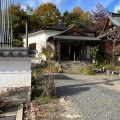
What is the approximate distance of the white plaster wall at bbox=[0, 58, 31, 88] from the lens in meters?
6.52

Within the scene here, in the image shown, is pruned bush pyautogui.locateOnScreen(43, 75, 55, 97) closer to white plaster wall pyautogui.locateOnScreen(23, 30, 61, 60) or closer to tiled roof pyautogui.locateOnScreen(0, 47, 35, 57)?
tiled roof pyautogui.locateOnScreen(0, 47, 35, 57)

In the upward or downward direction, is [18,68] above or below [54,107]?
above

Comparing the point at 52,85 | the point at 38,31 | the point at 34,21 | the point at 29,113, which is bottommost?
the point at 29,113

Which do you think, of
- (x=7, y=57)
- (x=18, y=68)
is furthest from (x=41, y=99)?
(x=7, y=57)

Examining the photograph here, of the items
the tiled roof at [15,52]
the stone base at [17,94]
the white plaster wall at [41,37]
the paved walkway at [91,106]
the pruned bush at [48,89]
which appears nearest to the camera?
the paved walkway at [91,106]

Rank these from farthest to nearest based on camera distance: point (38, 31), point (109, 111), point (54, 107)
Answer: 1. point (38, 31)
2. point (54, 107)
3. point (109, 111)

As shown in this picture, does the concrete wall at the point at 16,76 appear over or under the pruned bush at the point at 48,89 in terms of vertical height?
over

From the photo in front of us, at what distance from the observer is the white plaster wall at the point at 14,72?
6.52 m

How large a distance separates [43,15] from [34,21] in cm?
359

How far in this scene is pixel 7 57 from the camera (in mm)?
6281

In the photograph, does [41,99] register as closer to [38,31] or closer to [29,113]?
[29,113]

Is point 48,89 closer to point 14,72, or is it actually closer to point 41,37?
point 14,72

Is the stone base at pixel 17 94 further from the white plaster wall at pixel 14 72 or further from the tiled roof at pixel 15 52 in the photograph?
the tiled roof at pixel 15 52

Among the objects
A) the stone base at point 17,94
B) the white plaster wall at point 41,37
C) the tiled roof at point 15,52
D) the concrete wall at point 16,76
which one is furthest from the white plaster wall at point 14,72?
the white plaster wall at point 41,37
